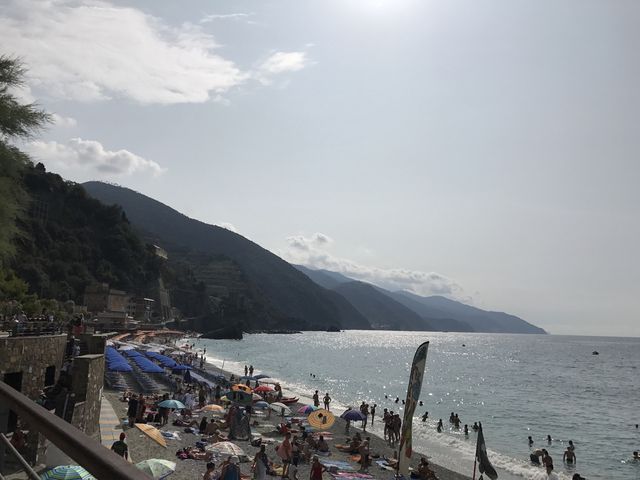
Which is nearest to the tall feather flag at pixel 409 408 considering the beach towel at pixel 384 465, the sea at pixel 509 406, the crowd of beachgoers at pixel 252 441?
the crowd of beachgoers at pixel 252 441

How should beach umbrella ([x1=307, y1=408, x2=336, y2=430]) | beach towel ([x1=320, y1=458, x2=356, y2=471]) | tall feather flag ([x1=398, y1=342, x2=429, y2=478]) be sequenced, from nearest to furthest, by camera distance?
tall feather flag ([x1=398, y1=342, x2=429, y2=478])
beach towel ([x1=320, y1=458, x2=356, y2=471])
beach umbrella ([x1=307, y1=408, x2=336, y2=430])

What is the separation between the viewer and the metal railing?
4.56 ft

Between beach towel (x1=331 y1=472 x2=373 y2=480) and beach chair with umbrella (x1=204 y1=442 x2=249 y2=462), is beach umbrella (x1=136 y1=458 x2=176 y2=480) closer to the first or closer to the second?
beach chair with umbrella (x1=204 y1=442 x2=249 y2=462)

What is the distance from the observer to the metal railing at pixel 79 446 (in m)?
1.39

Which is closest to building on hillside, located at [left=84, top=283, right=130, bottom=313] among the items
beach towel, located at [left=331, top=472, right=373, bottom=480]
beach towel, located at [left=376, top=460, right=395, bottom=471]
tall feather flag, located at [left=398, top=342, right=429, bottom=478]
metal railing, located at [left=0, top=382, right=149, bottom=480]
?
beach towel, located at [left=376, top=460, right=395, bottom=471]

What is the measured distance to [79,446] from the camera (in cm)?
153

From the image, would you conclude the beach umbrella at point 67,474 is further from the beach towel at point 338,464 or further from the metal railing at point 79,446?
the beach towel at point 338,464

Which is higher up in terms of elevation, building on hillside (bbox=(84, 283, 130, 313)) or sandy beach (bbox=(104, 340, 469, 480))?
building on hillside (bbox=(84, 283, 130, 313))

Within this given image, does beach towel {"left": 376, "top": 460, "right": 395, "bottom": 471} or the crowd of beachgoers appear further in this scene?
beach towel {"left": 376, "top": 460, "right": 395, "bottom": 471}

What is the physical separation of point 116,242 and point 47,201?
706 inches

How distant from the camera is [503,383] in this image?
73000 mm

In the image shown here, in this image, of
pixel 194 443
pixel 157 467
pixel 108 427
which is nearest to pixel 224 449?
pixel 194 443

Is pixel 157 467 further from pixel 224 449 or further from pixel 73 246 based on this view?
pixel 73 246

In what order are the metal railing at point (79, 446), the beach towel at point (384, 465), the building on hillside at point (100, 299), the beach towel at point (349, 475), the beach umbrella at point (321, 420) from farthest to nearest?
the building on hillside at point (100, 299)
the beach umbrella at point (321, 420)
the beach towel at point (384, 465)
the beach towel at point (349, 475)
the metal railing at point (79, 446)
